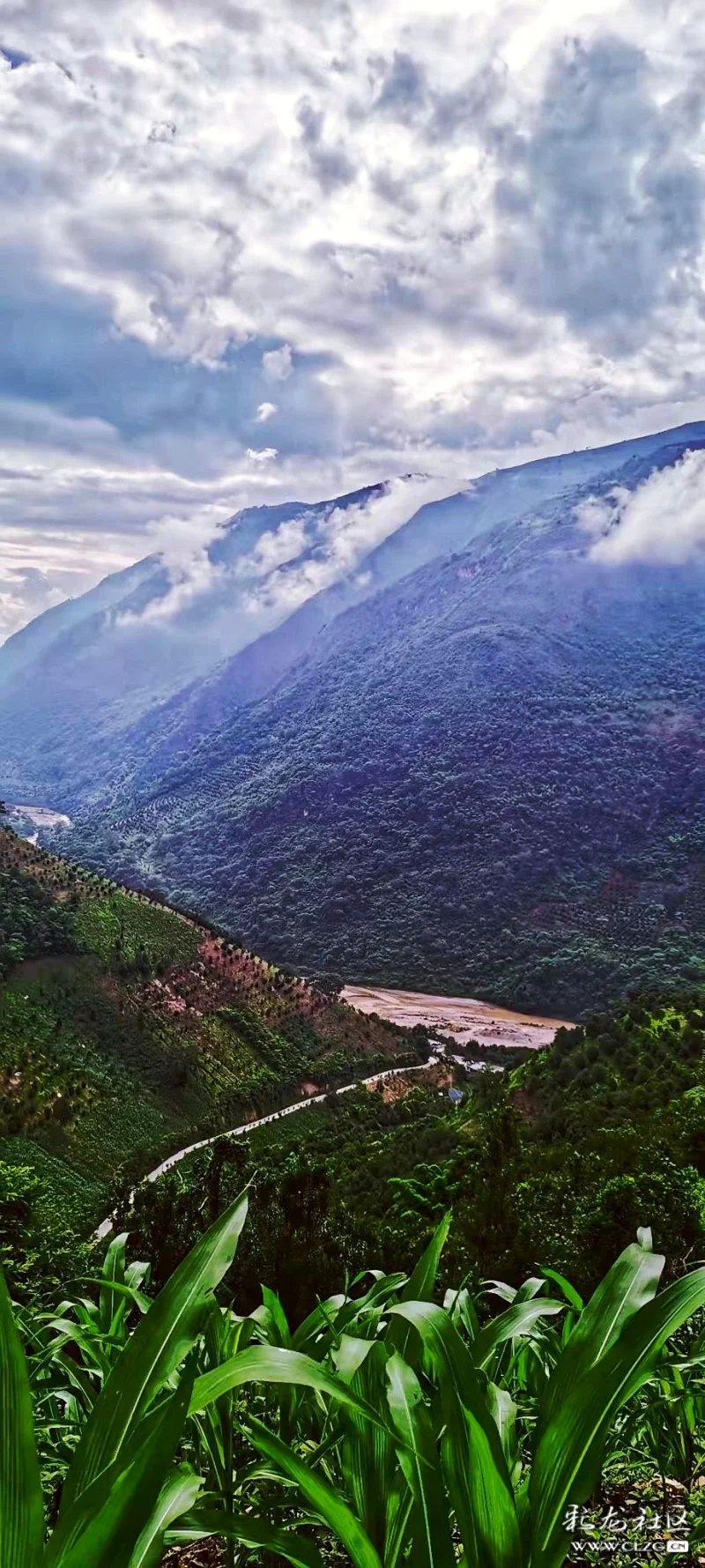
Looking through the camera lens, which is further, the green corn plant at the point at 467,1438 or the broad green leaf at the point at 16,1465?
the green corn plant at the point at 467,1438

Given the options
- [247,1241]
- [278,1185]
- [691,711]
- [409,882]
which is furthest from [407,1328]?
[691,711]

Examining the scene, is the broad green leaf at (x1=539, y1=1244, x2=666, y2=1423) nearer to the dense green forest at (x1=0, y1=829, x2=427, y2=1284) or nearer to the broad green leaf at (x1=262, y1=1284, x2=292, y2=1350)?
the broad green leaf at (x1=262, y1=1284, x2=292, y2=1350)

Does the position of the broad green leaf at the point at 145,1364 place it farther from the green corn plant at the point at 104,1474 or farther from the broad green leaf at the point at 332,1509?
the broad green leaf at the point at 332,1509

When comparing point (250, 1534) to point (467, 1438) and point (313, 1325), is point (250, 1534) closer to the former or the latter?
point (467, 1438)

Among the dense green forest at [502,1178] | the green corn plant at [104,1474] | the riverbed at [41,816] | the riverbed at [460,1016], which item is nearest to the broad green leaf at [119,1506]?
the green corn plant at [104,1474]

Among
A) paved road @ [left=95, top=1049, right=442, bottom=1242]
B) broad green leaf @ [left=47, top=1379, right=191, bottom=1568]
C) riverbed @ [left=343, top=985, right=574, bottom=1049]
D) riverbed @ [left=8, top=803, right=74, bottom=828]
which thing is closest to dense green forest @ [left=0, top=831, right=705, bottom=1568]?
broad green leaf @ [left=47, top=1379, right=191, bottom=1568]

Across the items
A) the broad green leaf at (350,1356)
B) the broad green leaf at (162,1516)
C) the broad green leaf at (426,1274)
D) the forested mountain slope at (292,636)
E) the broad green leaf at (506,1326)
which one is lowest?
the broad green leaf at (506,1326)

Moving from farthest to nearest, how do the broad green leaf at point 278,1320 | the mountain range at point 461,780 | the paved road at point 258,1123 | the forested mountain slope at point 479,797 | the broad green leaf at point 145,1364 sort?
the mountain range at point 461,780
the forested mountain slope at point 479,797
the paved road at point 258,1123
the broad green leaf at point 278,1320
the broad green leaf at point 145,1364
